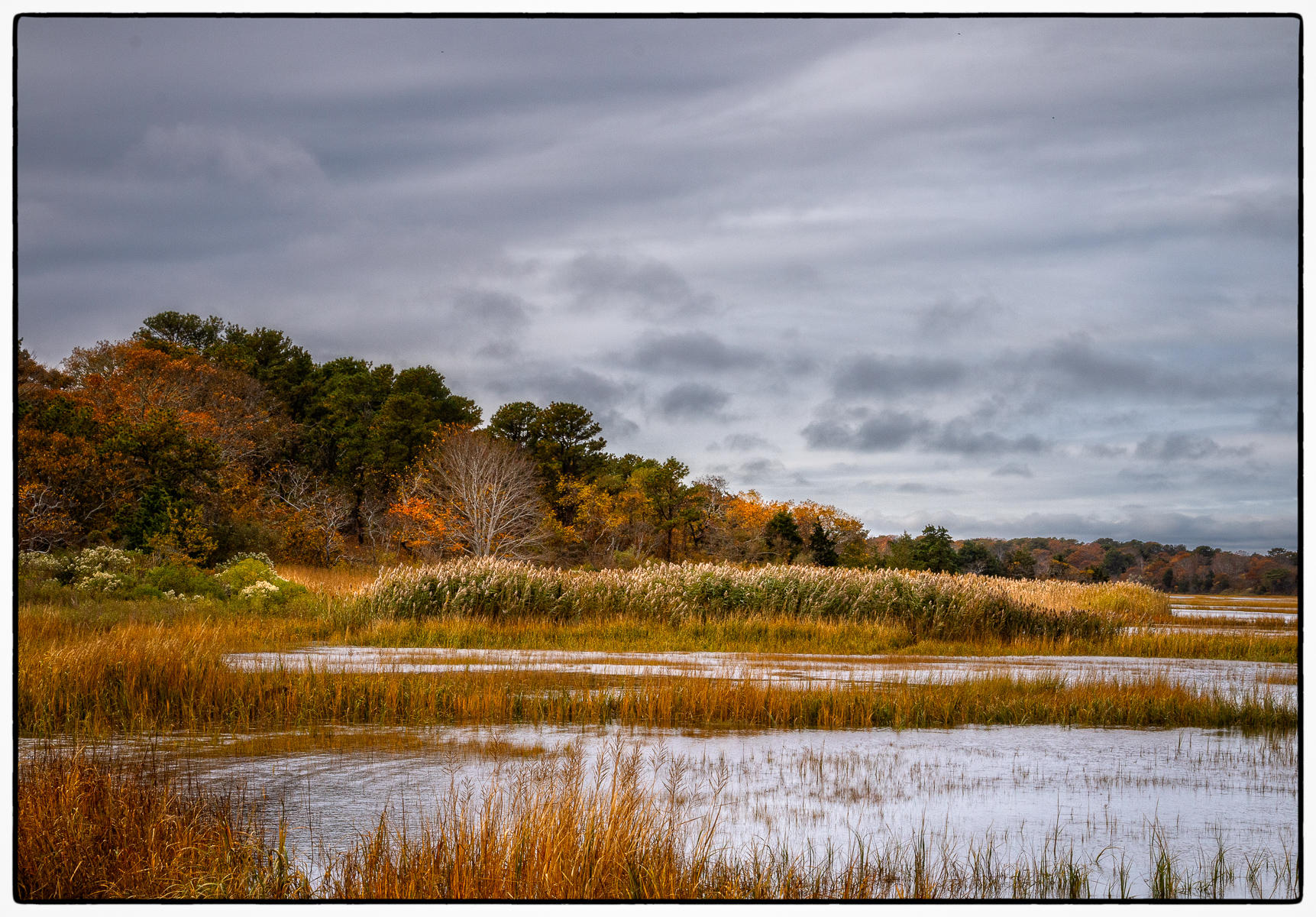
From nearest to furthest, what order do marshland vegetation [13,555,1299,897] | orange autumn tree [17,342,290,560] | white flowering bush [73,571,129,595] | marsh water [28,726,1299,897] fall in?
marshland vegetation [13,555,1299,897]
marsh water [28,726,1299,897]
white flowering bush [73,571,129,595]
orange autumn tree [17,342,290,560]

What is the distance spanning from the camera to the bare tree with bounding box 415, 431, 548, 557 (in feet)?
140

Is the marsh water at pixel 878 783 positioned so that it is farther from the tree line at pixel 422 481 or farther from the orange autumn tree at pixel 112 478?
the tree line at pixel 422 481

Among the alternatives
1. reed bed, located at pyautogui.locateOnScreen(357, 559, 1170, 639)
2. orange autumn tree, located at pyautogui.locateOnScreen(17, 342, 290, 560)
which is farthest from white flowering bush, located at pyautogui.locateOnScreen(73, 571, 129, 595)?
reed bed, located at pyautogui.locateOnScreen(357, 559, 1170, 639)

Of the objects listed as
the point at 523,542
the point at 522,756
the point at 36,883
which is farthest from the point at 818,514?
the point at 36,883

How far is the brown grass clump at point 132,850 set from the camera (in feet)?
16.1

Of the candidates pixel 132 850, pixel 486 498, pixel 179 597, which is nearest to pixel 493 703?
pixel 132 850

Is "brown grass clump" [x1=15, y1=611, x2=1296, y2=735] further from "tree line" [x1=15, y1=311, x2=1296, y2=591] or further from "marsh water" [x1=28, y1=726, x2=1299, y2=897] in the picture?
"tree line" [x1=15, y1=311, x2=1296, y2=591]

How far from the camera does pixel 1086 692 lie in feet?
36.6

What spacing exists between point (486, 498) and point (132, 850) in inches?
1528

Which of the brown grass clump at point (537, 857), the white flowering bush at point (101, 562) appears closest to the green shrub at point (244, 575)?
the white flowering bush at point (101, 562)

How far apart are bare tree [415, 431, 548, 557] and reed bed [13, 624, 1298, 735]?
30428 millimetres

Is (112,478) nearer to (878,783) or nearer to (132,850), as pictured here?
(132,850)

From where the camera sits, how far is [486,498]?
43750mm

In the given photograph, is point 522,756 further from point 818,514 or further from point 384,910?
point 818,514
